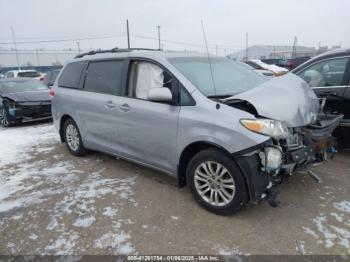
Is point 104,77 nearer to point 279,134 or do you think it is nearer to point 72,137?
point 72,137

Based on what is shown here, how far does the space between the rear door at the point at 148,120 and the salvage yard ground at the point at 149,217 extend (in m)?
0.48

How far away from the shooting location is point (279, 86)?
3570 mm

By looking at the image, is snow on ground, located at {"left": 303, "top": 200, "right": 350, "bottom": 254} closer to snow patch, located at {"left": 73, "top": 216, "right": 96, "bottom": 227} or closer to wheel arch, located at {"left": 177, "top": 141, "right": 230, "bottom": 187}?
wheel arch, located at {"left": 177, "top": 141, "right": 230, "bottom": 187}

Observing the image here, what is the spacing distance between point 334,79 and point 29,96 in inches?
314

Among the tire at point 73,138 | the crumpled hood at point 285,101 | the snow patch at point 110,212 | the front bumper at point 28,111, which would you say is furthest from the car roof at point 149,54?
the front bumper at point 28,111

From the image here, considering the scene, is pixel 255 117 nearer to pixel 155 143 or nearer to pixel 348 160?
pixel 155 143

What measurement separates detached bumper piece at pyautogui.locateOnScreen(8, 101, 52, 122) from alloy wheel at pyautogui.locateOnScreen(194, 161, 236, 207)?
22.4 ft

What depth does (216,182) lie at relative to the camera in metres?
3.25

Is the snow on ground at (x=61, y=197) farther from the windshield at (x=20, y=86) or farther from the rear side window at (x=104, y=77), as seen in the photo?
the windshield at (x=20, y=86)

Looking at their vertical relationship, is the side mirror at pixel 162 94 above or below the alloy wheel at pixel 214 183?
above

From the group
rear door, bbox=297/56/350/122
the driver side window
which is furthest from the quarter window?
the driver side window

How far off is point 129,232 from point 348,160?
11.9 ft

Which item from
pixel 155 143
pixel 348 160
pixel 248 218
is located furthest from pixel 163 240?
pixel 348 160

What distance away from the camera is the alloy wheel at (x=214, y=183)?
3172 mm
